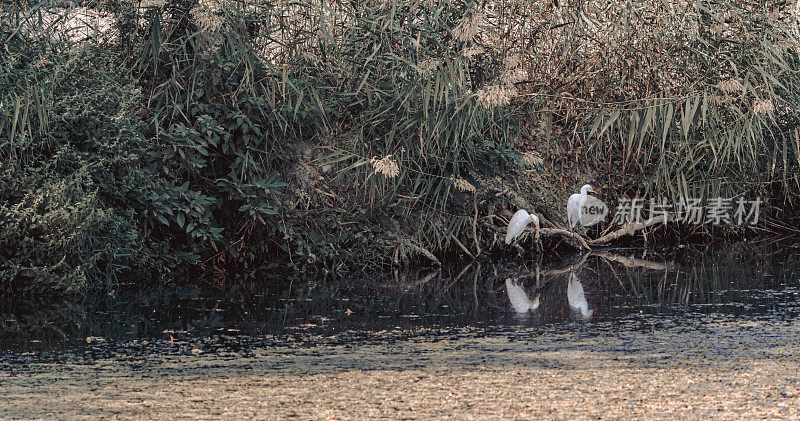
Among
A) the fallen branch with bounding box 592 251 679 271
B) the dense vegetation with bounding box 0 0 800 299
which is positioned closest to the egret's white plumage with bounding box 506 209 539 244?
the dense vegetation with bounding box 0 0 800 299

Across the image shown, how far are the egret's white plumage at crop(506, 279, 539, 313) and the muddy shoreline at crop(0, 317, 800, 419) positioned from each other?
0.88 meters

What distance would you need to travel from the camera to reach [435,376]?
486 cm

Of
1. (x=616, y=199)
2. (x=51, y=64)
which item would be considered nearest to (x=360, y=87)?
(x=51, y=64)

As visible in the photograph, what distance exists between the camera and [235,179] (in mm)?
8547

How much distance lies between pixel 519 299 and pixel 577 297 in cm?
41

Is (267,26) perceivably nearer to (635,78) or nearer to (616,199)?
(635,78)

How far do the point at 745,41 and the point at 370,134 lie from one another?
354 centimetres

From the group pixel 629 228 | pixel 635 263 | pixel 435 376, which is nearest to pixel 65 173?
pixel 435 376

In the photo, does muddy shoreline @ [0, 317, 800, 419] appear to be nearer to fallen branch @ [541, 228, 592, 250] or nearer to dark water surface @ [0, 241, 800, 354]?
dark water surface @ [0, 241, 800, 354]

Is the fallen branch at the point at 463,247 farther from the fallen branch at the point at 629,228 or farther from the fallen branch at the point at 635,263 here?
the fallen branch at the point at 629,228

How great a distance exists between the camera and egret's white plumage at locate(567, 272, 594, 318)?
681 centimetres

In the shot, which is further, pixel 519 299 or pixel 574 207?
pixel 574 207

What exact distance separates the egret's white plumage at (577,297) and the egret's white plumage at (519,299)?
25 centimetres

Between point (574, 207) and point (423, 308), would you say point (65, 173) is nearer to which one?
point (423, 308)
